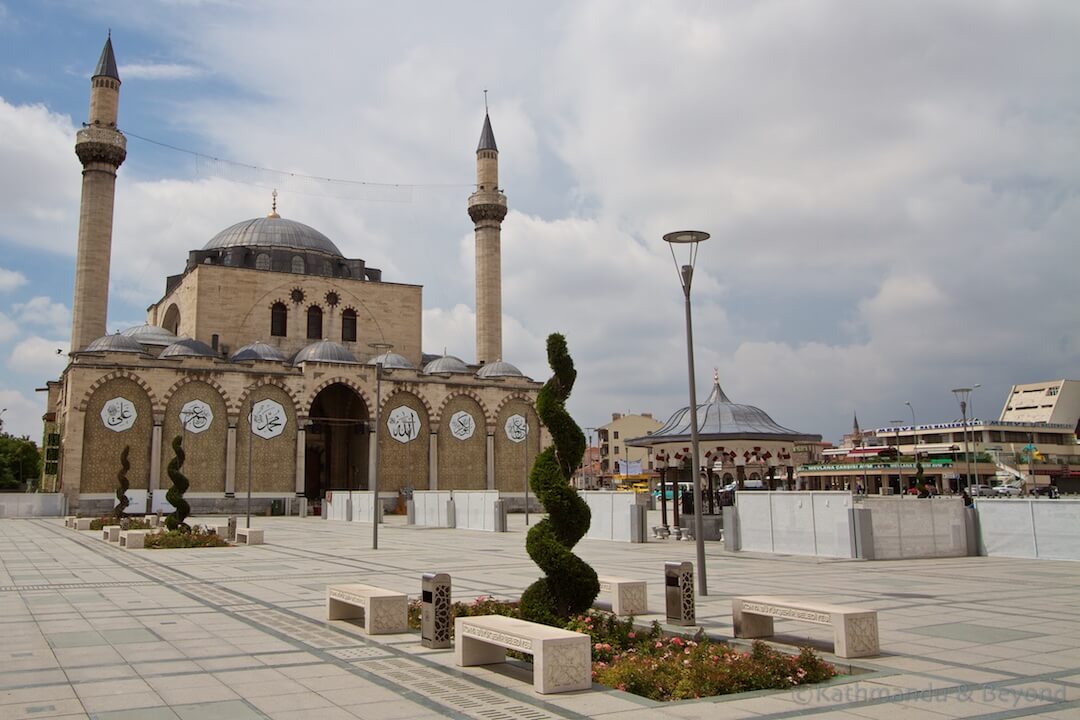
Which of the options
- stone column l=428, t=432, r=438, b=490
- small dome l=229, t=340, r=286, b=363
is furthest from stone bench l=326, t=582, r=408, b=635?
stone column l=428, t=432, r=438, b=490

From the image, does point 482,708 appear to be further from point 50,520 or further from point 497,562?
point 50,520

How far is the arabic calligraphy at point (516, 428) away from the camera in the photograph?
5022 cm

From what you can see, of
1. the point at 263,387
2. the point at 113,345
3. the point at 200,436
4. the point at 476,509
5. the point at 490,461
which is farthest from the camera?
the point at 490,461

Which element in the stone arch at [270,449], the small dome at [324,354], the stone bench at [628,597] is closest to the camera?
the stone bench at [628,597]

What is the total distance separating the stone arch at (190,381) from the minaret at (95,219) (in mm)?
5119

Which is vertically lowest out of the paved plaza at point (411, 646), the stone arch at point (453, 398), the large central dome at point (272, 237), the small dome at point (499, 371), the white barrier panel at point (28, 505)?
the paved plaza at point (411, 646)

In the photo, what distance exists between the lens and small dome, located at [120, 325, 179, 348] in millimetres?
46547

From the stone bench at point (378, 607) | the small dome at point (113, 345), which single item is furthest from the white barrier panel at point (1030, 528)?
the small dome at point (113, 345)

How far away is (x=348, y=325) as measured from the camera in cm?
5206

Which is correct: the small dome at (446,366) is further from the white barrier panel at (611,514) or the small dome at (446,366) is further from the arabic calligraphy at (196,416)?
the white barrier panel at (611,514)

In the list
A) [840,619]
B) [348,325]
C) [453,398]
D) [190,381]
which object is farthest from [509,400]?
[840,619]

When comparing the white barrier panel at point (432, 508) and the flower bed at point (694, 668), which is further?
the white barrier panel at point (432, 508)

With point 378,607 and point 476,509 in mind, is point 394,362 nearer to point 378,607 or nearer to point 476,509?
point 476,509

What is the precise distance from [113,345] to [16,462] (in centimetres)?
3839
